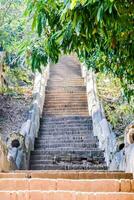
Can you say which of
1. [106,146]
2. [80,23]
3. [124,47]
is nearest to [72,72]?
[106,146]

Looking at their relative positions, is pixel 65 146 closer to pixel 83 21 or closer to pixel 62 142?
pixel 62 142

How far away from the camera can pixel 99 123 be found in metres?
11.0

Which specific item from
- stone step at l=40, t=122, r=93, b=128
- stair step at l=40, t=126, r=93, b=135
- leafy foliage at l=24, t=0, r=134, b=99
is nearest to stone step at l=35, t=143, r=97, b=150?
stair step at l=40, t=126, r=93, b=135

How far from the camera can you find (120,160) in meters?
7.21

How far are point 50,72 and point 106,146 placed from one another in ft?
34.5

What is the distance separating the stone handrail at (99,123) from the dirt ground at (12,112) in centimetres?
239

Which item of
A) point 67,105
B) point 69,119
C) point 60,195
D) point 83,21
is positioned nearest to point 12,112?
point 67,105

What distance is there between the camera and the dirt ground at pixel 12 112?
12.2 m

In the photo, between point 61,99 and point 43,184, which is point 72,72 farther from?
point 43,184

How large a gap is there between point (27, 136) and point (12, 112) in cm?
342

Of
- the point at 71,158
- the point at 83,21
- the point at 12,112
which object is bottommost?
the point at 71,158

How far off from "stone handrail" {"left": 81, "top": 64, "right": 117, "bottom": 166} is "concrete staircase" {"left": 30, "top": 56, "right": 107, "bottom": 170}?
217 millimetres

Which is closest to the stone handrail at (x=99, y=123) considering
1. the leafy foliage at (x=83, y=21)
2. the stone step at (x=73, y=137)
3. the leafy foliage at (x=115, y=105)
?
the stone step at (x=73, y=137)

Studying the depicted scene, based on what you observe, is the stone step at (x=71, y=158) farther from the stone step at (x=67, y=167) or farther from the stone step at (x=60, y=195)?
the stone step at (x=60, y=195)
